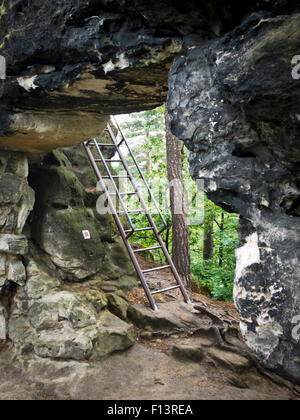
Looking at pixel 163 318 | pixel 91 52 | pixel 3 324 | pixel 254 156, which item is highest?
pixel 91 52

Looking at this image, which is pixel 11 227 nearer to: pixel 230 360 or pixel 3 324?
pixel 3 324

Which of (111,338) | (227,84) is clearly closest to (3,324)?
(111,338)

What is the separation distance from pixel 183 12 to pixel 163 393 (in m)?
3.75

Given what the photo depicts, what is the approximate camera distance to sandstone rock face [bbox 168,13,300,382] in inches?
85.4

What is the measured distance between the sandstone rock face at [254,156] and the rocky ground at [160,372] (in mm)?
1325

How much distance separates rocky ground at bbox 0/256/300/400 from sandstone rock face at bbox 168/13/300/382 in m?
1.33

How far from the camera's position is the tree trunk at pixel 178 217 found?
762 centimetres

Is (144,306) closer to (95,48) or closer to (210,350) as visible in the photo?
(210,350)

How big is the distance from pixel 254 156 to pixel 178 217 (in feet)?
17.0

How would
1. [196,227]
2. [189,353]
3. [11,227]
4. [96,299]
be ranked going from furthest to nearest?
1. [196,227]
2. [96,299]
3. [11,227]
4. [189,353]

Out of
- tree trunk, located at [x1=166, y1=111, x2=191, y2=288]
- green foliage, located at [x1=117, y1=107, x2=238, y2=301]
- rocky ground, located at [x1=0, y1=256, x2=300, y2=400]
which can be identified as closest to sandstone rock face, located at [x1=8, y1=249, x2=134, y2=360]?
rocky ground, located at [x1=0, y1=256, x2=300, y2=400]

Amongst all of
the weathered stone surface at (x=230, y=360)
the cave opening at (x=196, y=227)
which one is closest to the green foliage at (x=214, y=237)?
the cave opening at (x=196, y=227)

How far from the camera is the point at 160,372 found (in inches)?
162

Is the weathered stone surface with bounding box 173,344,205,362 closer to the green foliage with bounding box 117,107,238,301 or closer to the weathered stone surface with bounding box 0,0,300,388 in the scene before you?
the weathered stone surface with bounding box 0,0,300,388
